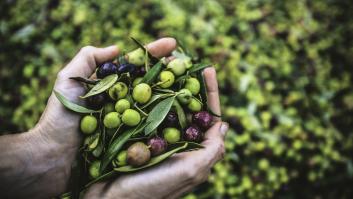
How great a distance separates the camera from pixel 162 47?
204 cm

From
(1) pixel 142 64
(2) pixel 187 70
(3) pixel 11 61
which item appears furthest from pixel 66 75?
(3) pixel 11 61

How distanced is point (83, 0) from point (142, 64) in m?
1.53

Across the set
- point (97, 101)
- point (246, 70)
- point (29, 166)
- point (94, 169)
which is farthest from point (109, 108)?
point (246, 70)

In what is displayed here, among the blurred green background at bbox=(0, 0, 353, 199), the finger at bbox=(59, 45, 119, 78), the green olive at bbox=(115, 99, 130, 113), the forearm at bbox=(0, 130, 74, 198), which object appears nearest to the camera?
the green olive at bbox=(115, 99, 130, 113)

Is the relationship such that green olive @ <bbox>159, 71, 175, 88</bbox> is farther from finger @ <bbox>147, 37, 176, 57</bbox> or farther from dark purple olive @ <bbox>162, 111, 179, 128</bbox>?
finger @ <bbox>147, 37, 176, 57</bbox>

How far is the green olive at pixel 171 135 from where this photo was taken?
64.5 inches

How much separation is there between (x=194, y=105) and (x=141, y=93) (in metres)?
0.28

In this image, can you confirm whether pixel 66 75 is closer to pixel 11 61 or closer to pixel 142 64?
pixel 142 64

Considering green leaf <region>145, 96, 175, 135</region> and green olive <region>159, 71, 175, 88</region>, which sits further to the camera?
green olive <region>159, 71, 175, 88</region>

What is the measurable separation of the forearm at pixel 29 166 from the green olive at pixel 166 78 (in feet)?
2.06

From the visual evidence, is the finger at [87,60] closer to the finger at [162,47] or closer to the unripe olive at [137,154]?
the finger at [162,47]

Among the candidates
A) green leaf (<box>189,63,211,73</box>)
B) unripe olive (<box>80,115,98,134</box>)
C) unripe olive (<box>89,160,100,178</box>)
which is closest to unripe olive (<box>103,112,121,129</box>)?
unripe olive (<box>80,115,98,134</box>)

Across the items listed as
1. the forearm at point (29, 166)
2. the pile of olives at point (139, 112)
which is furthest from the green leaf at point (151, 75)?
the forearm at point (29, 166)

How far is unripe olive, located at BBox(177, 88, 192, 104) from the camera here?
5.51 ft
